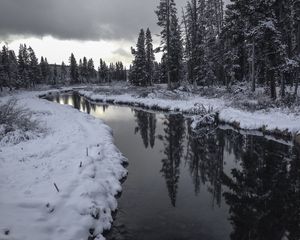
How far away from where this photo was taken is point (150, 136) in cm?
1978

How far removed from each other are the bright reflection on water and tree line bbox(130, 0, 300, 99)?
8563 millimetres

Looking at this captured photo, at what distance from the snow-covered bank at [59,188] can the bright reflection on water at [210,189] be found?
28.1 inches

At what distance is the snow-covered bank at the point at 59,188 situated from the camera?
687 cm

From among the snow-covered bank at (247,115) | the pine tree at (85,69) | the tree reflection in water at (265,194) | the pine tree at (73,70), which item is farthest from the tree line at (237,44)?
the pine tree at (85,69)

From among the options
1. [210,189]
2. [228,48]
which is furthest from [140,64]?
[210,189]

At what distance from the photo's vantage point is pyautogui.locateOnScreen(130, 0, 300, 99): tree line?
22766mm

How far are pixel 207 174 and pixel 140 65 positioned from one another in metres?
48.7

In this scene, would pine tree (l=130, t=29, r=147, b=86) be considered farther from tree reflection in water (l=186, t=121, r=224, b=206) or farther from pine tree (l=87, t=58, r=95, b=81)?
pine tree (l=87, t=58, r=95, b=81)

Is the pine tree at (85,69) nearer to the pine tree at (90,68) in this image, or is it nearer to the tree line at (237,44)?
the pine tree at (90,68)

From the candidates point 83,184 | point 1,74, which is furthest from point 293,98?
point 1,74

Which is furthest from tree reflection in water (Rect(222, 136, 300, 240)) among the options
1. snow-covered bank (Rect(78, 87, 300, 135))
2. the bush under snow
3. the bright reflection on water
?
the bush under snow

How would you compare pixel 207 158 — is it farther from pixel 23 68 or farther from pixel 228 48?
pixel 23 68

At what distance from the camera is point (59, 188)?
8672 millimetres

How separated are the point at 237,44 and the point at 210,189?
2617cm
